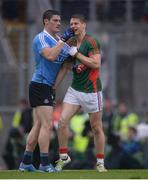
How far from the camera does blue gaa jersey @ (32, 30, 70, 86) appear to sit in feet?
50.2

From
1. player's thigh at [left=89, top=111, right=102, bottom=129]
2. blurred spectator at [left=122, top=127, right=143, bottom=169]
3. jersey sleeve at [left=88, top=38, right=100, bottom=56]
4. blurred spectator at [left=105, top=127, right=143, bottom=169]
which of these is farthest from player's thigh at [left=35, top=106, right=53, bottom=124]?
blurred spectator at [left=122, top=127, right=143, bottom=169]

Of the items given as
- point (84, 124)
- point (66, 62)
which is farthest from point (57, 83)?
point (84, 124)

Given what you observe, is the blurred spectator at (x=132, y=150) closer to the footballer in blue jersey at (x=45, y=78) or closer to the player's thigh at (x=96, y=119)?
the player's thigh at (x=96, y=119)

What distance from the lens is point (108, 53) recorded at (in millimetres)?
28312

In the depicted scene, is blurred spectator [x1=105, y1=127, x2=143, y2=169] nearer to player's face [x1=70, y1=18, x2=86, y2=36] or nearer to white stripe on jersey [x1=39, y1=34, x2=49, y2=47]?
player's face [x1=70, y1=18, x2=86, y2=36]

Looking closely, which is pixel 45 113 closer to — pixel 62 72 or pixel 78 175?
pixel 62 72

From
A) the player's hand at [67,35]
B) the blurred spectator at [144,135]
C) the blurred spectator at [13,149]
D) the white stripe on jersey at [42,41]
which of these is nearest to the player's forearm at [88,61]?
the player's hand at [67,35]

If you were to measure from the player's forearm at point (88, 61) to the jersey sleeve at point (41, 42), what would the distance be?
0.46m

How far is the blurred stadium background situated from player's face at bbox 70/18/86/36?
11.4 metres

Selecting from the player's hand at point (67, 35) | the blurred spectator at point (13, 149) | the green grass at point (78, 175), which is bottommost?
the blurred spectator at point (13, 149)

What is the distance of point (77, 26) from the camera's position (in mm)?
15367

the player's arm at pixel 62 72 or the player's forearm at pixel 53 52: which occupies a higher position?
the player's forearm at pixel 53 52

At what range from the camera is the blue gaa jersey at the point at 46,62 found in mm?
15289

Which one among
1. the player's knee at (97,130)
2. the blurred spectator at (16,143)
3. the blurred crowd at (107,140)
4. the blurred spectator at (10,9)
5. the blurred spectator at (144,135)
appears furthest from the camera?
the blurred spectator at (10,9)
